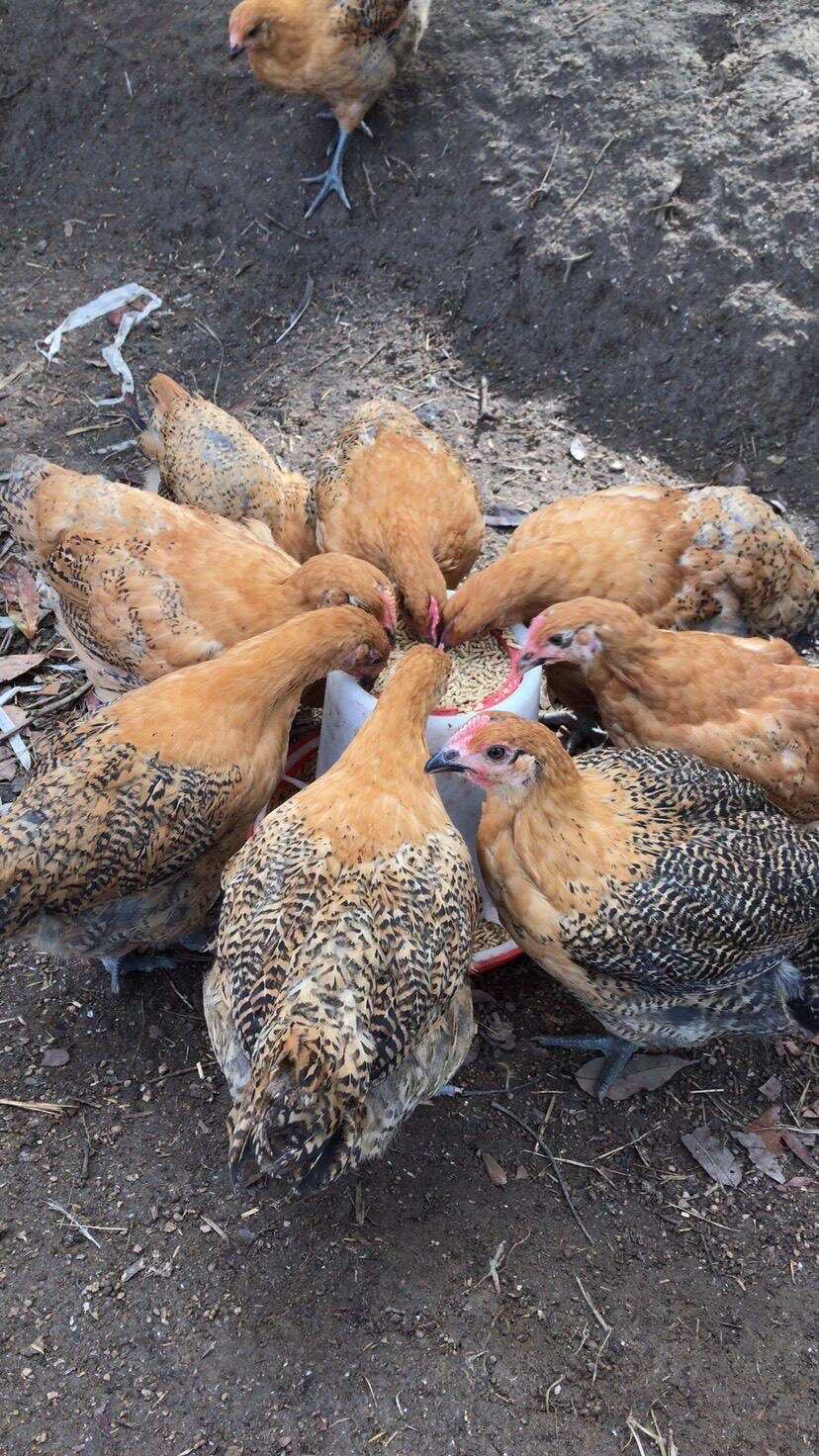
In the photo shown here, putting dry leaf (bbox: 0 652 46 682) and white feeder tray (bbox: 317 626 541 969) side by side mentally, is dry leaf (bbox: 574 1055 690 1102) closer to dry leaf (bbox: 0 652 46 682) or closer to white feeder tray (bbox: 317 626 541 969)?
white feeder tray (bbox: 317 626 541 969)

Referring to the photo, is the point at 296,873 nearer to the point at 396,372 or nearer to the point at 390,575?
the point at 390,575

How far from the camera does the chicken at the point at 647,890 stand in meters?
3.24

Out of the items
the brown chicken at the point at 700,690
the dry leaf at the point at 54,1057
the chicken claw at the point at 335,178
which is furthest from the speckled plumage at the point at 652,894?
the chicken claw at the point at 335,178

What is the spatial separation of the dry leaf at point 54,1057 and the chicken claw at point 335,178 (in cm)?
502

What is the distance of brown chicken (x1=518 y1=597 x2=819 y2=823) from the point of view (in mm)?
3779

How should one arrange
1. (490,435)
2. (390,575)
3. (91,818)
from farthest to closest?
(490,435) → (390,575) → (91,818)

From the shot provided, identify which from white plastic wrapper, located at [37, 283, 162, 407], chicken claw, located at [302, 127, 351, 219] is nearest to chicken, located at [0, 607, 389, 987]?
white plastic wrapper, located at [37, 283, 162, 407]

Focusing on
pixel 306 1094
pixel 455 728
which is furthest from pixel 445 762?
pixel 306 1094

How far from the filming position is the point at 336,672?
3.86m

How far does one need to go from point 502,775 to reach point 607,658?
78cm

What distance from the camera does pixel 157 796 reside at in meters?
3.36

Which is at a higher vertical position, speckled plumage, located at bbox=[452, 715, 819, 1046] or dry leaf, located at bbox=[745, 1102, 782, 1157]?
speckled plumage, located at bbox=[452, 715, 819, 1046]

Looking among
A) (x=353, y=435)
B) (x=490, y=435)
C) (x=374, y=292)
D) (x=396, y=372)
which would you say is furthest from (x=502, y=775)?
(x=374, y=292)

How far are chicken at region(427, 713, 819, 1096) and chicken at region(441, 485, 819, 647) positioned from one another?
3.04 ft
